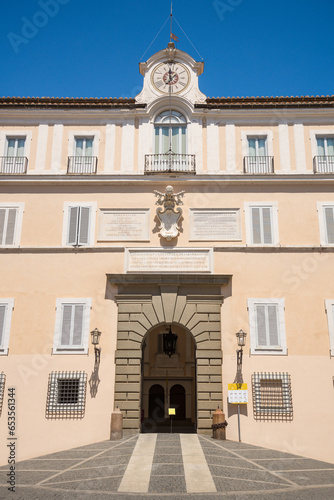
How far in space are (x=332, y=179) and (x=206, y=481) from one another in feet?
39.0

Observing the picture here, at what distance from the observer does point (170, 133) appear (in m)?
18.4

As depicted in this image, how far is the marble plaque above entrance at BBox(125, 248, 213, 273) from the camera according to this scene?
55.0 ft

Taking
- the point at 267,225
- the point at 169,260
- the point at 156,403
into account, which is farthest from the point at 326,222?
the point at 156,403

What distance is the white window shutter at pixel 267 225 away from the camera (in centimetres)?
1713

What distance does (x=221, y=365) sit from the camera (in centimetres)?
1591

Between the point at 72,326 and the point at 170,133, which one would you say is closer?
the point at 72,326

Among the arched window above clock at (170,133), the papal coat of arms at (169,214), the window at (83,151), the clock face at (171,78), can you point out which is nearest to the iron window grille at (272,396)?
the papal coat of arms at (169,214)

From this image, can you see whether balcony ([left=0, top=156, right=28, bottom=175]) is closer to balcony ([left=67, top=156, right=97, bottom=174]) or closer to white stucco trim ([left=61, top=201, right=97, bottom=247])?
balcony ([left=67, top=156, right=97, bottom=174])

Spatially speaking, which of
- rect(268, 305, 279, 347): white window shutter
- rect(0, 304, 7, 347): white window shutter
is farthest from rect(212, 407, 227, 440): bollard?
rect(0, 304, 7, 347): white window shutter

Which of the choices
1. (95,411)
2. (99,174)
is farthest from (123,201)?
(95,411)

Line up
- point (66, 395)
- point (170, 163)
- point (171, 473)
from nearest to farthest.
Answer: point (171, 473), point (66, 395), point (170, 163)

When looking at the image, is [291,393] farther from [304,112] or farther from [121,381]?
[304,112]

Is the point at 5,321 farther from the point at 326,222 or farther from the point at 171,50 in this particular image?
the point at 171,50

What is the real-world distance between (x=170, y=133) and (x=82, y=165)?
12.0 feet
